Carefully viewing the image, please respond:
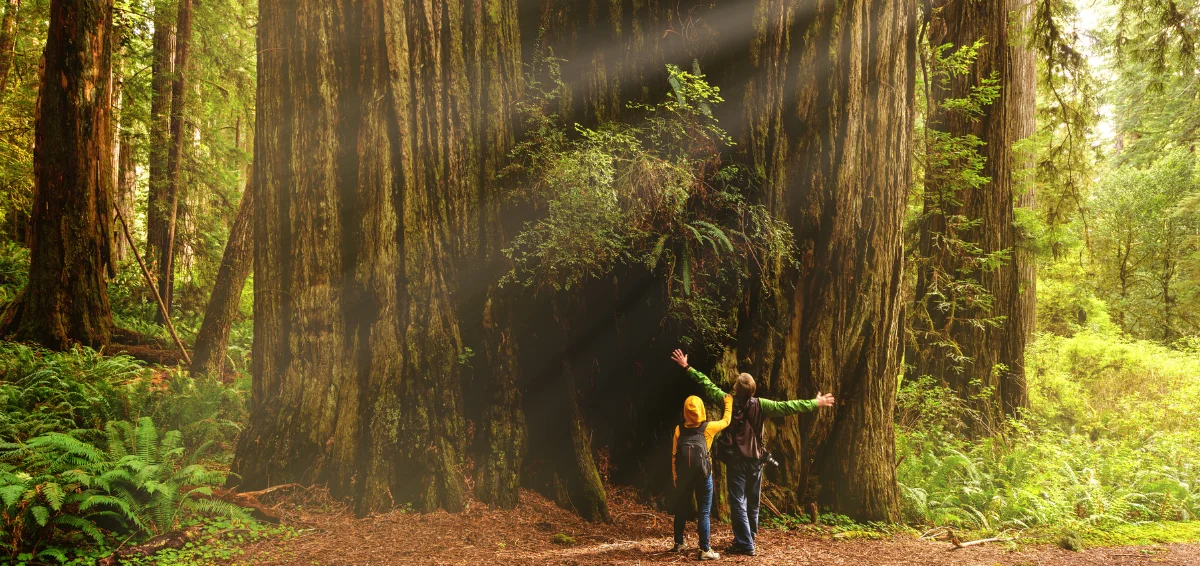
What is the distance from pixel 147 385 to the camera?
268 inches

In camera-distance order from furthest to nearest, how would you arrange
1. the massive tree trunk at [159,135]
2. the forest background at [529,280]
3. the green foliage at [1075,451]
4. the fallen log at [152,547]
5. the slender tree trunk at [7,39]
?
the slender tree trunk at [7,39] < the massive tree trunk at [159,135] < the green foliage at [1075,451] < the forest background at [529,280] < the fallen log at [152,547]

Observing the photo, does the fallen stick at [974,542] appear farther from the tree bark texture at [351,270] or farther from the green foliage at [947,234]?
the tree bark texture at [351,270]

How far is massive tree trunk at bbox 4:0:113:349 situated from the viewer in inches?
326

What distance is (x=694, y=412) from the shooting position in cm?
525

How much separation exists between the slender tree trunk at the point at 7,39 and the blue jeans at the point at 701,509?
13.2 m

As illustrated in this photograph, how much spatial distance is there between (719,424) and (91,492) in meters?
4.66

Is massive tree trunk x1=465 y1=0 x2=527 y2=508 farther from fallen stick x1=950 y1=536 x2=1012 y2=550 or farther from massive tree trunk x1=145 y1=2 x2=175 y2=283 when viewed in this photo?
massive tree trunk x1=145 y1=2 x2=175 y2=283

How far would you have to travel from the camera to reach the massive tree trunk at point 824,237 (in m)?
6.73

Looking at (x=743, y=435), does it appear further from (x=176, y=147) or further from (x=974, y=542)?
(x=176, y=147)

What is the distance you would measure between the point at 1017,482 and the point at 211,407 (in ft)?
31.5

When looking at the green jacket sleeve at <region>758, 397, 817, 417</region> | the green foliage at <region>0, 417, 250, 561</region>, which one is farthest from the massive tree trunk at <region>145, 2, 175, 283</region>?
the green jacket sleeve at <region>758, 397, 817, 417</region>

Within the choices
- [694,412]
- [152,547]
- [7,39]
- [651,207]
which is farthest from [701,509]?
[7,39]

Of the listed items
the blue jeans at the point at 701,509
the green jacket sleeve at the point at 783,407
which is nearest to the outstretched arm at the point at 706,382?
the green jacket sleeve at the point at 783,407

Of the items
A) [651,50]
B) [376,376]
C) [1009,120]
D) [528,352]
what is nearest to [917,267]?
[1009,120]
